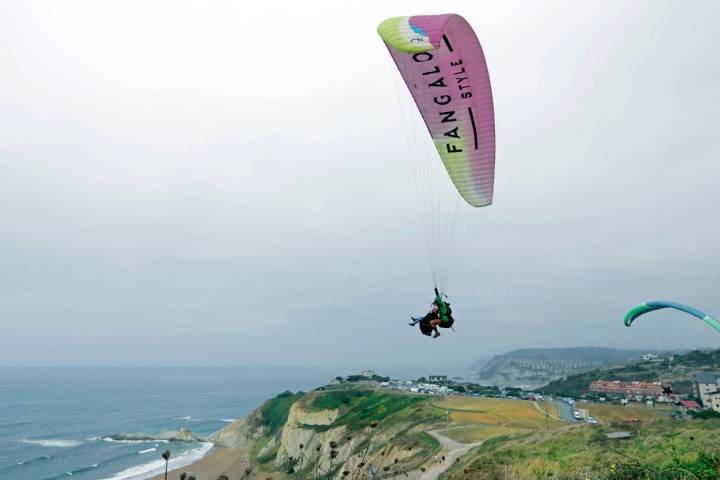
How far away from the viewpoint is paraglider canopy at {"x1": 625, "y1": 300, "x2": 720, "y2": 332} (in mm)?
9562

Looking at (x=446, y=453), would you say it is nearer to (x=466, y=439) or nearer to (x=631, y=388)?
(x=466, y=439)

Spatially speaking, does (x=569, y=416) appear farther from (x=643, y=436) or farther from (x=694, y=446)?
(x=694, y=446)

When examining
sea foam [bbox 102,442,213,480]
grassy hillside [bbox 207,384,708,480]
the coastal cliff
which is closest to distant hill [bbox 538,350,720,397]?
grassy hillside [bbox 207,384,708,480]

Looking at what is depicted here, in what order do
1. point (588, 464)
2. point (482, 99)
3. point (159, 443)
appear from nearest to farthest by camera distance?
point (482, 99) → point (588, 464) → point (159, 443)

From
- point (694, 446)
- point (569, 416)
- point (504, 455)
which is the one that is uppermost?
point (694, 446)

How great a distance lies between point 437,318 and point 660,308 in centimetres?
592

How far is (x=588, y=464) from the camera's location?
13742 millimetres

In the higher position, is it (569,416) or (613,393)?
(569,416)

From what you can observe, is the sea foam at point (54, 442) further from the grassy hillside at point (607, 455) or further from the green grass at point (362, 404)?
the grassy hillside at point (607, 455)

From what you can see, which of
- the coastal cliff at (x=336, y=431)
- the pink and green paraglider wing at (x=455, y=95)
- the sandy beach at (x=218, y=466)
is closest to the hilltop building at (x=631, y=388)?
the coastal cliff at (x=336, y=431)

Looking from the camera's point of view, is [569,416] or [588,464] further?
[569,416]

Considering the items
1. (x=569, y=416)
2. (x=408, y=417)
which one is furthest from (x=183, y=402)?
(x=569, y=416)

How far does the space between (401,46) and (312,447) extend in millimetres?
49730

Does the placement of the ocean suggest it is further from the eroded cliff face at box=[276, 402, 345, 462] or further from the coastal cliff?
the eroded cliff face at box=[276, 402, 345, 462]
